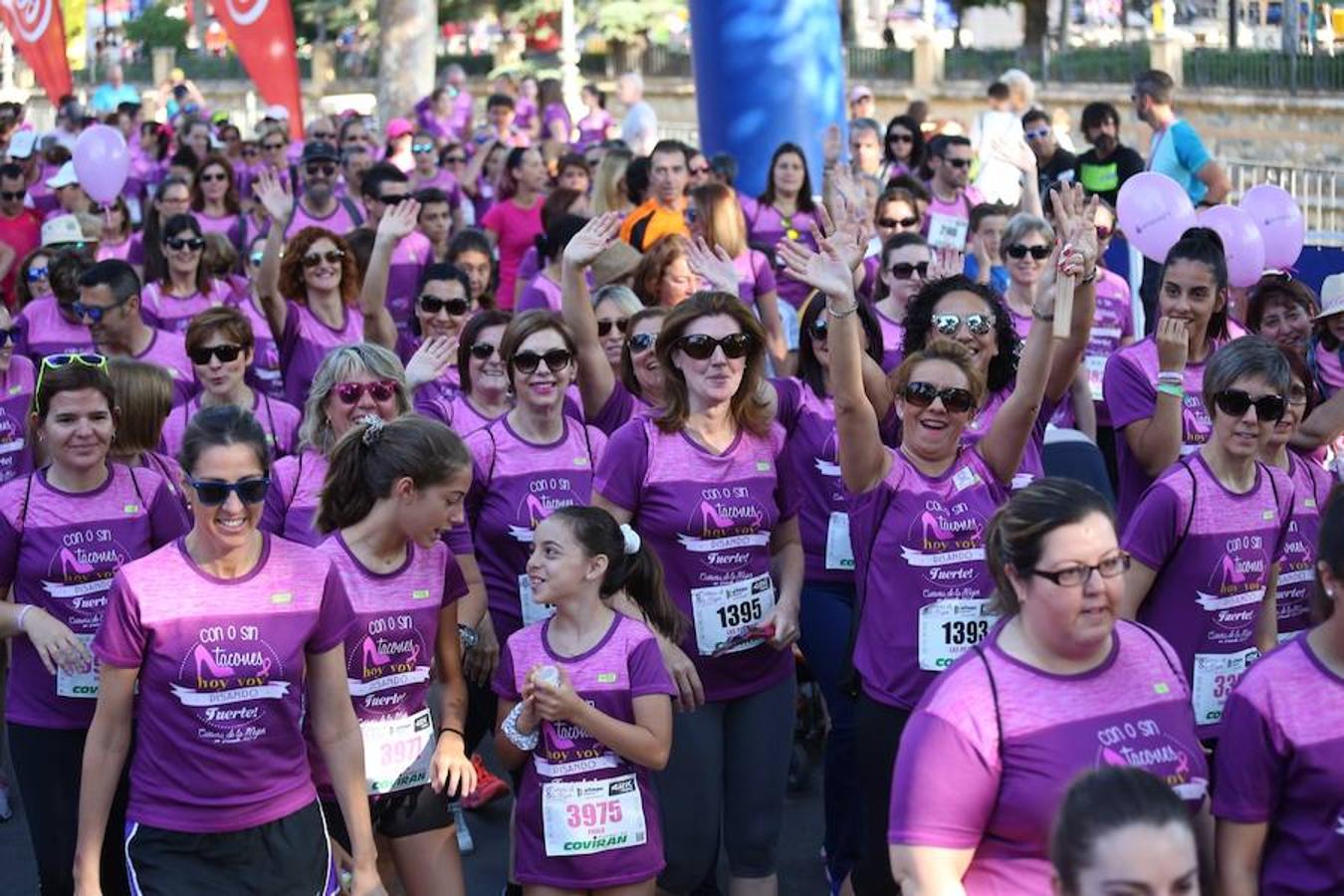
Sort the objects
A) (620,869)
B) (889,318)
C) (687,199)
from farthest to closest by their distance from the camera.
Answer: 1. (687,199)
2. (889,318)
3. (620,869)

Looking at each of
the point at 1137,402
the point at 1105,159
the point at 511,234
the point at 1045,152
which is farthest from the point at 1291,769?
the point at 1045,152

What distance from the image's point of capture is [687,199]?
11.6m

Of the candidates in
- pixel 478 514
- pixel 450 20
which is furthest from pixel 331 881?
pixel 450 20

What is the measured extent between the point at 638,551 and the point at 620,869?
2.77 feet

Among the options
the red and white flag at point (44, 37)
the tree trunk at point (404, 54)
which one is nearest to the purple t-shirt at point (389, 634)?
the red and white flag at point (44, 37)

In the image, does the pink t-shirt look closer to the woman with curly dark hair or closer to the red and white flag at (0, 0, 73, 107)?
the woman with curly dark hair

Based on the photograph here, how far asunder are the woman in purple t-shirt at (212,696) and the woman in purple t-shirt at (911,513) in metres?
1.46

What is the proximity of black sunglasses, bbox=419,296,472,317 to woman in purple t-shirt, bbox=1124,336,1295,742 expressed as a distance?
11.4 feet

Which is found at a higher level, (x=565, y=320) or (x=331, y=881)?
(x=565, y=320)

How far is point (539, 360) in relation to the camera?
22.0 feet

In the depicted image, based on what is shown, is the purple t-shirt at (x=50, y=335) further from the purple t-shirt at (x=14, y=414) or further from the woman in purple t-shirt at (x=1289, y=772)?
the woman in purple t-shirt at (x=1289, y=772)

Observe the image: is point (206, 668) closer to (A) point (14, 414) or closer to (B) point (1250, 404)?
(B) point (1250, 404)

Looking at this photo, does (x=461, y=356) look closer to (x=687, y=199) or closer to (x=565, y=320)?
(x=565, y=320)

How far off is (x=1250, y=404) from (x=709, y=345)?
1.54 meters
